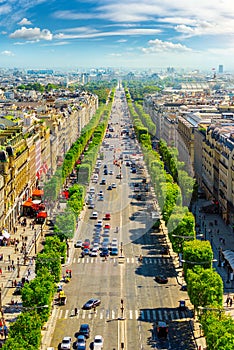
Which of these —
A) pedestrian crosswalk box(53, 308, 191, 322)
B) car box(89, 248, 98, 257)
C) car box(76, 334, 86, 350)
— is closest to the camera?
car box(76, 334, 86, 350)

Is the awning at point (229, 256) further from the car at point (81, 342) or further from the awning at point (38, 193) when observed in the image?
the awning at point (38, 193)

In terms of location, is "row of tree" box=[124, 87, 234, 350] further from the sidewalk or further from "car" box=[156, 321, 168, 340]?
the sidewalk

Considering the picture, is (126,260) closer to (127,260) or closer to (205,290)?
(127,260)

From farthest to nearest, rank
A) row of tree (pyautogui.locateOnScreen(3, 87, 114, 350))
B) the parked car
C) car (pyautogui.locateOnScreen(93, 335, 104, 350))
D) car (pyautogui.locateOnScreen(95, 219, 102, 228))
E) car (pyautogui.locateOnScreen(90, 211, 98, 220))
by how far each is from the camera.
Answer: car (pyautogui.locateOnScreen(90, 211, 98, 220))
car (pyautogui.locateOnScreen(95, 219, 102, 228))
the parked car
car (pyautogui.locateOnScreen(93, 335, 104, 350))
row of tree (pyautogui.locateOnScreen(3, 87, 114, 350))

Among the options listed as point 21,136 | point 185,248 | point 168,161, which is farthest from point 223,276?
point 168,161

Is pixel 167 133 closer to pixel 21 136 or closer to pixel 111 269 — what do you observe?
pixel 21 136

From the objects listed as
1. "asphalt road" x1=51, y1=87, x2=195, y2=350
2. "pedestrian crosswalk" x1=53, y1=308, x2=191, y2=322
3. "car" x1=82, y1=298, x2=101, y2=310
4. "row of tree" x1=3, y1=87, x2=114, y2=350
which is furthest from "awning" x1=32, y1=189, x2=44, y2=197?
"pedestrian crosswalk" x1=53, y1=308, x2=191, y2=322
